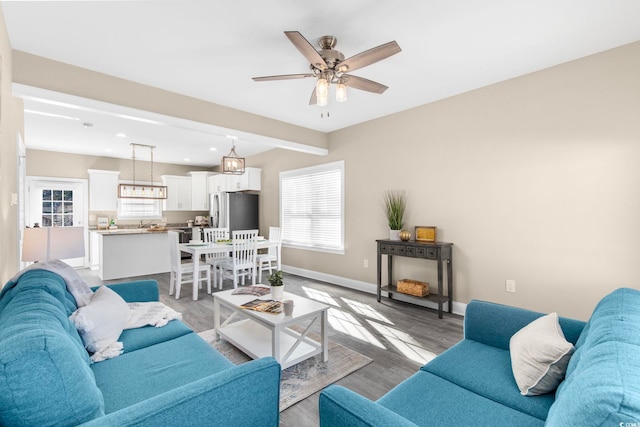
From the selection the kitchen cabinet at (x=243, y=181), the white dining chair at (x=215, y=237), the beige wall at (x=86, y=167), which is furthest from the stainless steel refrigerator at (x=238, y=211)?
the beige wall at (x=86, y=167)

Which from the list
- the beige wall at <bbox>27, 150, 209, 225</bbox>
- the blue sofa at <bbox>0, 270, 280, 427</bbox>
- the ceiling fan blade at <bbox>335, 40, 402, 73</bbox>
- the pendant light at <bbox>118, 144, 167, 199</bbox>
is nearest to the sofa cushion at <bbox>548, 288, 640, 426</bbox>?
the blue sofa at <bbox>0, 270, 280, 427</bbox>

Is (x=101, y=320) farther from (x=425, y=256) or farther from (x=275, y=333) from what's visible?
(x=425, y=256)

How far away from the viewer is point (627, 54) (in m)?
2.63

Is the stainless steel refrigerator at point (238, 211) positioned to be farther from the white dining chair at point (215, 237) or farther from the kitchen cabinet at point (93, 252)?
the kitchen cabinet at point (93, 252)

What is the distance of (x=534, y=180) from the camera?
10.3 ft

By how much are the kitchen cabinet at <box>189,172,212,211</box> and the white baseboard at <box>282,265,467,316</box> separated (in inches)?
140

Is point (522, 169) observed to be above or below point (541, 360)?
above

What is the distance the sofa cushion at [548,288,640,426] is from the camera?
66 cm

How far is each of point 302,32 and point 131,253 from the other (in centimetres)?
543

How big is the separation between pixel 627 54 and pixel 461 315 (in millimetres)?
2954

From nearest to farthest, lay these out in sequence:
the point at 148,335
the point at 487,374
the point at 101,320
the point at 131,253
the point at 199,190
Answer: the point at 487,374 < the point at 101,320 < the point at 148,335 < the point at 131,253 < the point at 199,190

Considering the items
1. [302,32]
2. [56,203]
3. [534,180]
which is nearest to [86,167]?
[56,203]

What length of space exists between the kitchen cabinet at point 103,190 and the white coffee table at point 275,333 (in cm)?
602

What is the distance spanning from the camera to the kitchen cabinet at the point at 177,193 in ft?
26.3
